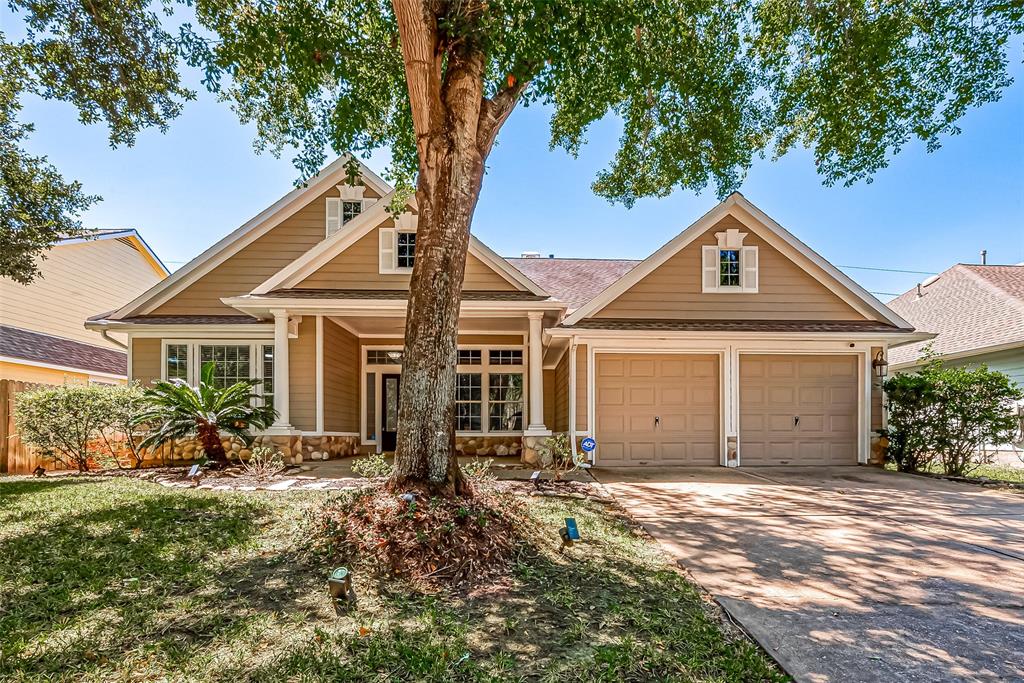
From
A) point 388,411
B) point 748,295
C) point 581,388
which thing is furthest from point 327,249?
point 748,295

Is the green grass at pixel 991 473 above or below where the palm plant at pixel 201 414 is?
below

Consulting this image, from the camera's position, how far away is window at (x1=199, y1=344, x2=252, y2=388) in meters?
10.8

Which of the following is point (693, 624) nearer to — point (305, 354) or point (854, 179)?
point (854, 179)

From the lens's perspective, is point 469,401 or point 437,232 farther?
point 469,401

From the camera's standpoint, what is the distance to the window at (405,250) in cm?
1008

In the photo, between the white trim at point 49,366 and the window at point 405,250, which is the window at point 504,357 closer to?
the window at point 405,250

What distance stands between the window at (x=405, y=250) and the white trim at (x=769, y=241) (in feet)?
14.1

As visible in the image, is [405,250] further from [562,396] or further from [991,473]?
[991,473]

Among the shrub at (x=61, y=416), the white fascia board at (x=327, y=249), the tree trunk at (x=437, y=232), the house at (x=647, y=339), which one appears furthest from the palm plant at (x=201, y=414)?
the tree trunk at (x=437, y=232)

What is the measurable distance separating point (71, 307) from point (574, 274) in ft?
49.1

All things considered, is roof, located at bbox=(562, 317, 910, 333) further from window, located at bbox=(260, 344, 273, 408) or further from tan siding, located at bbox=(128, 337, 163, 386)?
tan siding, located at bbox=(128, 337, 163, 386)

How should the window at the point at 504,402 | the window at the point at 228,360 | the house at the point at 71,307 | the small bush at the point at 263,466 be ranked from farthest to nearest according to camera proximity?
1. the house at the point at 71,307
2. the window at the point at 504,402
3. the window at the point at 228,360
4. the small bush at the point at 263,466

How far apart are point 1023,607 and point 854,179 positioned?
6.86m

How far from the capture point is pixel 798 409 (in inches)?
396
